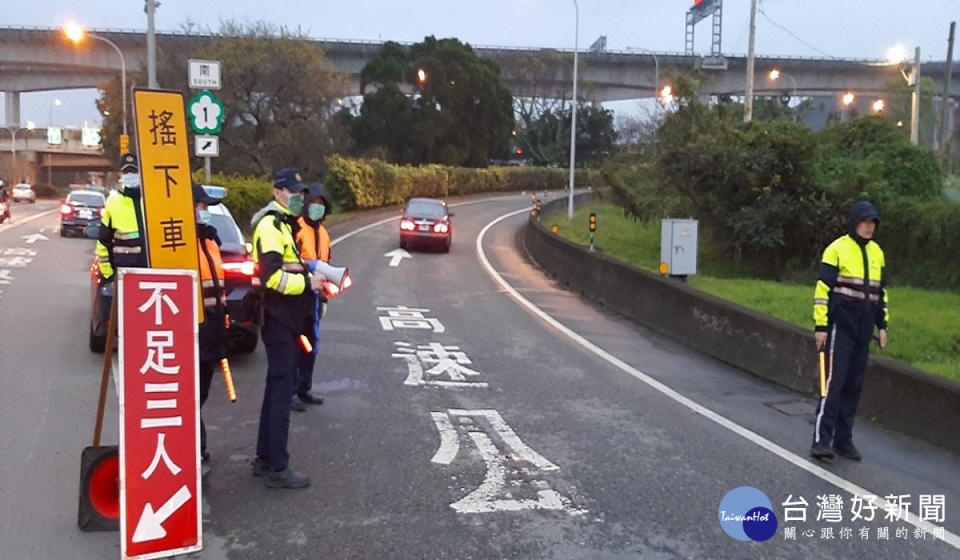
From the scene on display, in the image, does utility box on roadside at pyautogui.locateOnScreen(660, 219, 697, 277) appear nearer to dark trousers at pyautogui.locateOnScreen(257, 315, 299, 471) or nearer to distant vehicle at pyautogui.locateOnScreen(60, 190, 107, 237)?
dark trousers at pyautogui.locateOnScreen(257, 315, 299, 471)

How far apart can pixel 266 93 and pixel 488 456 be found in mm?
31203

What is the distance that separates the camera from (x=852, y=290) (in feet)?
21.2

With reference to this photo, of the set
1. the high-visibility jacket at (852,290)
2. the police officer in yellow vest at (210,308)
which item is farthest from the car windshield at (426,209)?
the police officer in yellow vest at (210,308)

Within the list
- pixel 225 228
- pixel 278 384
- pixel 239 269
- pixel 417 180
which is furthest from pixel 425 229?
pixel 417 180

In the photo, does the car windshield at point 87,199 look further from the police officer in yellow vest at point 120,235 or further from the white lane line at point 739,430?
the police officer in yellow vest at point 120,235

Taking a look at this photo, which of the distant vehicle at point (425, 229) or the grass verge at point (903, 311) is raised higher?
the distant vehicle at point (425, 229)

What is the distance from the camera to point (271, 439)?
550cm

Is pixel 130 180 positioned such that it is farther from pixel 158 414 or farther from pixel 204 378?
pixel 158 414

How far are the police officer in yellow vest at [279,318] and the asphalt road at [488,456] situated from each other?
9.2 inches

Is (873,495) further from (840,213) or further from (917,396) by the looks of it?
(840,213)

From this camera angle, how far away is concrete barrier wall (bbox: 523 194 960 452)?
701cm

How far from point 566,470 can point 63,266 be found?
15291 millimetres

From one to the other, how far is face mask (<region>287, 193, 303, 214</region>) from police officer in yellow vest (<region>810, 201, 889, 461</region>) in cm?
385

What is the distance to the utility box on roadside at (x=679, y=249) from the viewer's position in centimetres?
1330
